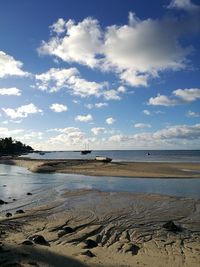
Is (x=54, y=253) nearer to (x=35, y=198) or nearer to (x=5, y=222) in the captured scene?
(x=5, y=222)

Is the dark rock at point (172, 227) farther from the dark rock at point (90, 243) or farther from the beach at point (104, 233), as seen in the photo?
the dark rock at point (90, 243)

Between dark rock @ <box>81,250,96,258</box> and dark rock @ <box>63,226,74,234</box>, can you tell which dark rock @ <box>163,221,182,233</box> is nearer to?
dark rock @ <box>63,226,74,234</box>

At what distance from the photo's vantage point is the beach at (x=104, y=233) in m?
12.1

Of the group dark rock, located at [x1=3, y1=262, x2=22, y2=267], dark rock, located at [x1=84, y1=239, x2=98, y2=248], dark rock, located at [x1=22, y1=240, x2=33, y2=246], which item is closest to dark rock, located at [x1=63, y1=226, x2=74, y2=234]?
dark rock, located at [x1=84, y1=239, x2=98, y2=248]

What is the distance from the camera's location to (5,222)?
18344 mm

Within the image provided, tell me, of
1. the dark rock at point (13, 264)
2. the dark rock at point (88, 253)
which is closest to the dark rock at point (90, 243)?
the dark rock at point (88, 253)

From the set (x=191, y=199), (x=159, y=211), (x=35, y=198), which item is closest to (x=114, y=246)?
(x=159, y=211)

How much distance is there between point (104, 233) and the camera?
16203 millimetres

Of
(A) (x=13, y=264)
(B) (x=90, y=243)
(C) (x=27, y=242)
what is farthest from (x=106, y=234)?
(A) (x=13, y=264)

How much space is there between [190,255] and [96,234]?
4589mm

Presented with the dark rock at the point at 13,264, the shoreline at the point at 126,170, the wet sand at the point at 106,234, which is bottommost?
the wet sand at the point at 106,234

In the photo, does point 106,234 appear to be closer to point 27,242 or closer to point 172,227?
point 172,227

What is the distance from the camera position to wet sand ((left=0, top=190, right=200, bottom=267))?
12.1m

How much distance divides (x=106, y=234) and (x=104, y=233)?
23cm
